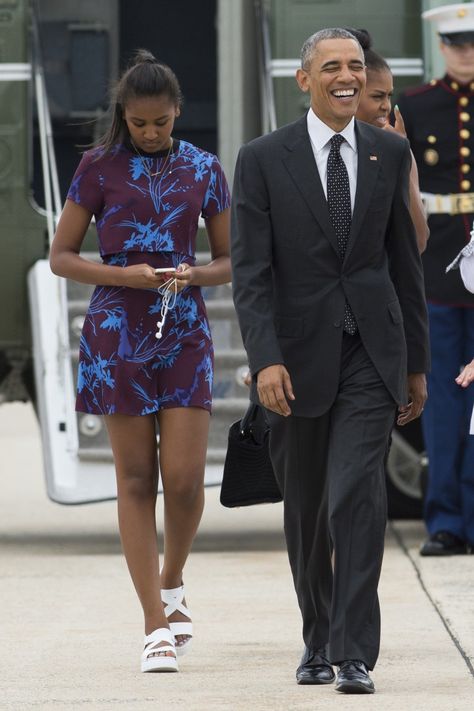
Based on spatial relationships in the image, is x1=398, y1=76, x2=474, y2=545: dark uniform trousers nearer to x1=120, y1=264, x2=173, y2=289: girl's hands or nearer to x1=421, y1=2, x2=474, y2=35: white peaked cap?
x1=421, y1=2, x2=474, y2=35: white peaked cap

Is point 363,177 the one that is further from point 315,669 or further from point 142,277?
point 315,669

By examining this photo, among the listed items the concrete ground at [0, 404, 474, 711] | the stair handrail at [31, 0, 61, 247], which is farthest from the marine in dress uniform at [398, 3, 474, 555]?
the stair handrail at [31, 0, 61, 247]

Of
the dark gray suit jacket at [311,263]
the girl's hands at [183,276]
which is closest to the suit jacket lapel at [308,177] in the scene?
the dark gray suit jacket at [311,263]

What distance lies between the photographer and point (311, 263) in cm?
539

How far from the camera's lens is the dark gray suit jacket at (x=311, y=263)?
5.37 meters

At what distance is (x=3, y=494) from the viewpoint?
11422 mm

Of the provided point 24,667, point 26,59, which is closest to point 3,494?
point 26,59

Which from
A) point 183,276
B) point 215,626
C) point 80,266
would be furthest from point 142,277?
point 215,626

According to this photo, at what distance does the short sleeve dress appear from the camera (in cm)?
584

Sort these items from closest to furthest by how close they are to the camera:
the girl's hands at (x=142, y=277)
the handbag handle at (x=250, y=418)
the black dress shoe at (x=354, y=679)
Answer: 1. the black dress shoe at (x=354, y=679)
2. the handbag handle at (x=250, y=418)
3. the girl's hands at (x=142, y=277)

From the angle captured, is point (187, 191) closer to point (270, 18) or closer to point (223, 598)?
point (223, 598)

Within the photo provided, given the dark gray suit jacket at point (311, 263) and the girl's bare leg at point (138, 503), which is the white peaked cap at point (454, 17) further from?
the girl's bare leg at point (138, 503)

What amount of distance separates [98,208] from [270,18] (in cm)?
340

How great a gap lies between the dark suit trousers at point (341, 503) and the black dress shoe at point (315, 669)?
3 cm
